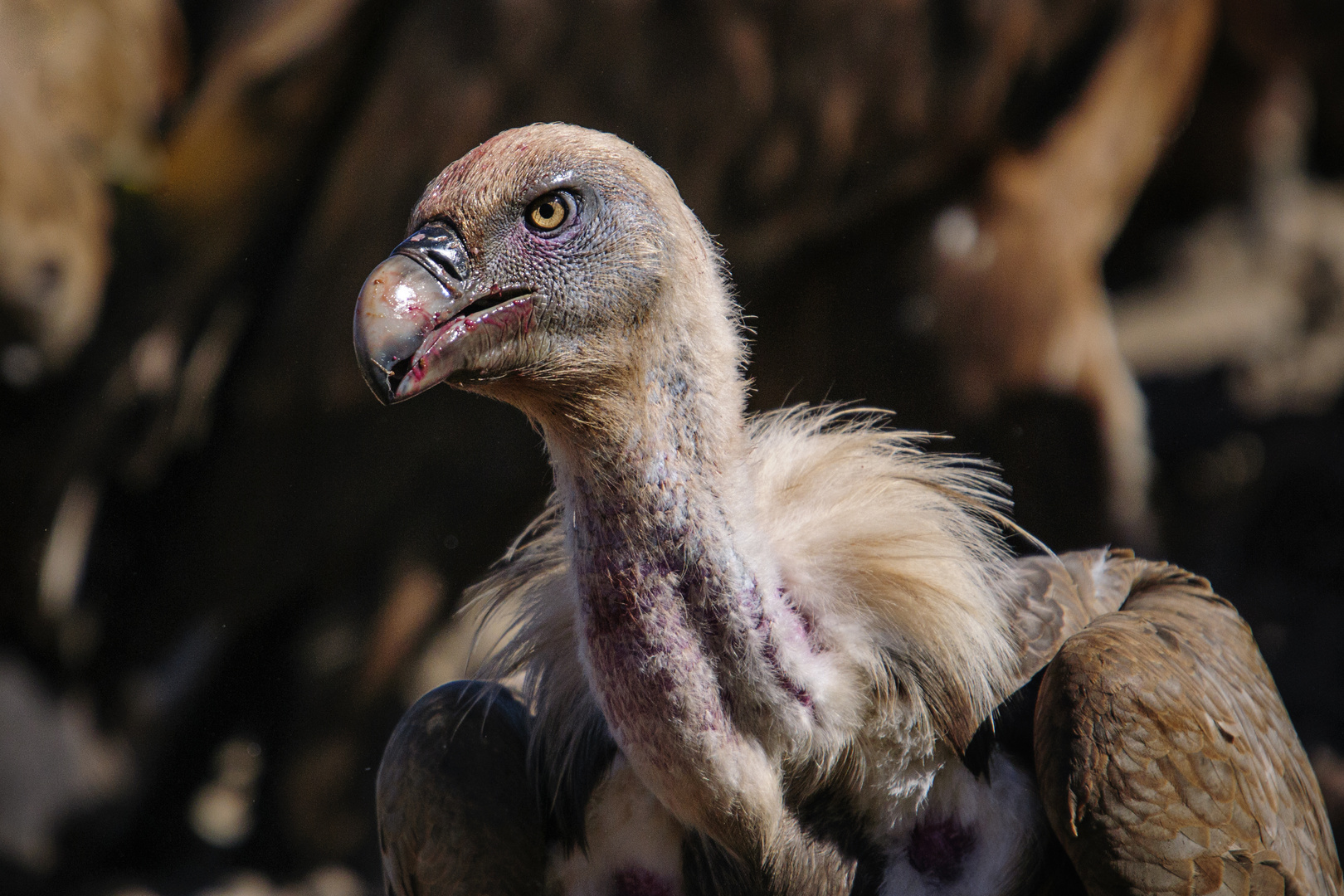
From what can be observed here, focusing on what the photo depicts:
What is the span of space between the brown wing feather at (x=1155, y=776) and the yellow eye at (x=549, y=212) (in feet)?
3.47

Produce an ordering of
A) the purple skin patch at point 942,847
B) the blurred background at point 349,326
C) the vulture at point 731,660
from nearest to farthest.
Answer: the vulture at point 731,660 → the purple skin patch at point 942,847 → the blurred background at point 349,326

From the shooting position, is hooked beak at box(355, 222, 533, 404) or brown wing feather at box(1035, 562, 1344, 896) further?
brown wing feather at box(1035, 562, 1344, 896)

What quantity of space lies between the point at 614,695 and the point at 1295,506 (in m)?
4.48

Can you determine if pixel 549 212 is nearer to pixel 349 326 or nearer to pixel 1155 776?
pixel 1155 776

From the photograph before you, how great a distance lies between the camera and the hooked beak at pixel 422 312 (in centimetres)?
172

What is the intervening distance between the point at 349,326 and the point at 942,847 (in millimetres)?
3170

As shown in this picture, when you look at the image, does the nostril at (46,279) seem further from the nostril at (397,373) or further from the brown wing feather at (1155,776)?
the brown wing feather at (1155,776)

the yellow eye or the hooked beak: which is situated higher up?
the yellow eye

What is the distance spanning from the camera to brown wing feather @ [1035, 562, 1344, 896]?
1917 mm

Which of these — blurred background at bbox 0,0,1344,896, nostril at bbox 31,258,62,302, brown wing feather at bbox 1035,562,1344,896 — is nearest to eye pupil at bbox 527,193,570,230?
brown wing feather at bbox 1035,562,1344,896

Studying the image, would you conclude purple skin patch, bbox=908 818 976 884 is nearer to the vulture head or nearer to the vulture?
the vulture

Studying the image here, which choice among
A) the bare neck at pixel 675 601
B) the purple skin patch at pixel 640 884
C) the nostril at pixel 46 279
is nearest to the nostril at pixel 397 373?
the bare neck at pixel 675 601

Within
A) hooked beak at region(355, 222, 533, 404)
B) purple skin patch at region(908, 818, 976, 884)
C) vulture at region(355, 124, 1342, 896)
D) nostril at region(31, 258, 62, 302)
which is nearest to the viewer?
hooked beak at region(355, 222, 533, 404)

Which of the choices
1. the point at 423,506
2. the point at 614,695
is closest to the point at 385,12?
the point at 423,506
